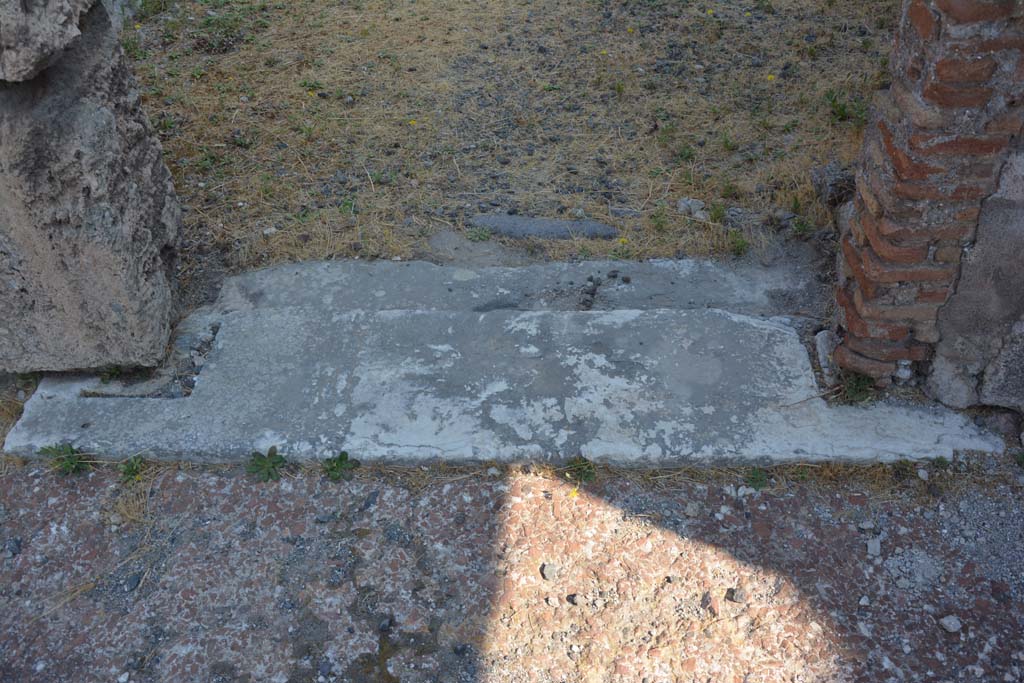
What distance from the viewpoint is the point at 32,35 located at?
2662 millimetres

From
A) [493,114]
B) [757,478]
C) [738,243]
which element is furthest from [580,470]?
[493,114]

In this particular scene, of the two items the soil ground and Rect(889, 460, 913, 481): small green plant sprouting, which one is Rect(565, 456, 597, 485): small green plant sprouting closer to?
Rect(889, 460, 913, 481): small green plant sprouting

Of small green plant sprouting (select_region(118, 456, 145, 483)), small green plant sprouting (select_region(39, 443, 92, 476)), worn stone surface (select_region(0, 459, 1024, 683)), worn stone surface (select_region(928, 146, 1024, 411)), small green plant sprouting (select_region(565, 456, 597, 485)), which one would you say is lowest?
worn stone surface (select_region(0, 459, 1024, 683))

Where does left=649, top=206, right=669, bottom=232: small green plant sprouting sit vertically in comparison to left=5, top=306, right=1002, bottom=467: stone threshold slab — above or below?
below

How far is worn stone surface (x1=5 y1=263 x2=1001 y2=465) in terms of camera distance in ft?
9.29

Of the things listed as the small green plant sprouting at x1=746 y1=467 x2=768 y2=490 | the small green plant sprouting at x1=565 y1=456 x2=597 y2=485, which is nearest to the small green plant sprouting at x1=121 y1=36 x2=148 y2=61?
the small green plant sprouting at x1=565 y1=456 x2=597 y2=485

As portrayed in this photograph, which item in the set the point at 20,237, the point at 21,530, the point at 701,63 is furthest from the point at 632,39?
the point at 21,530

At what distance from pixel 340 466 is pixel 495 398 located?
1.87ft

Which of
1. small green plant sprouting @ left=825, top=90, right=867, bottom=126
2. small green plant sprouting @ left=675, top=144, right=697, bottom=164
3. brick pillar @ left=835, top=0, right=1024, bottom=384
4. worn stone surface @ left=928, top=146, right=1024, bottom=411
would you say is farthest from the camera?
small green plant sprouting @ left=825, top=90, right=867, bottom=126

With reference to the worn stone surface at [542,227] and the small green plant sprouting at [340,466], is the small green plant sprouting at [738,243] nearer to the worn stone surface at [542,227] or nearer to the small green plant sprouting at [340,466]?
the worn stone surface at [542,227]

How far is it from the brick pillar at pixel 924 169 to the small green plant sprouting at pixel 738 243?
75 centimetres

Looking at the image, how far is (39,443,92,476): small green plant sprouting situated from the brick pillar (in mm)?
2580

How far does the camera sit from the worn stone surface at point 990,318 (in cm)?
253

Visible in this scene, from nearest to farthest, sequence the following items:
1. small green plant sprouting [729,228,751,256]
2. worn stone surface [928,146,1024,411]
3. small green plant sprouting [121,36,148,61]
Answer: worn stone surface [928,146,1024,411] → small green plant sprouting [729,228,751,256] → small green plant sprouting [121,36,148,61]
